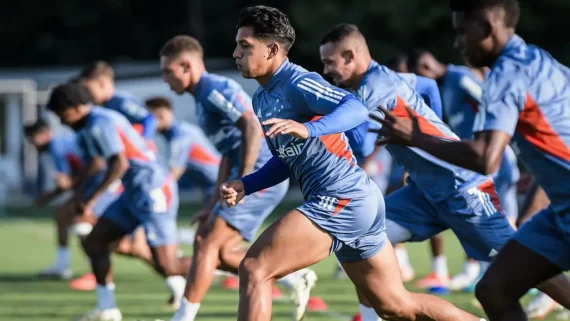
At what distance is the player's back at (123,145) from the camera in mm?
9906

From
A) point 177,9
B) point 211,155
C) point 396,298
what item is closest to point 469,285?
point 211,155

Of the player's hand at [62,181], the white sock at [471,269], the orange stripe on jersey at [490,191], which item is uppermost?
the orange stripe on jersey at [490,191]

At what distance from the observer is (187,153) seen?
1330 cm

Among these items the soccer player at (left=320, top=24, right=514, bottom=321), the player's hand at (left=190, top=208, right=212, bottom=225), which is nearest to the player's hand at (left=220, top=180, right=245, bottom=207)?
the soccer player at (left=320, top=24, right=514, bottom=321)

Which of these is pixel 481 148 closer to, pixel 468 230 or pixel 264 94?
pixel 264 94

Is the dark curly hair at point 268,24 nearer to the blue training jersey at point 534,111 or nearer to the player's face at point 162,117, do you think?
the blue training jersey at point 534,111

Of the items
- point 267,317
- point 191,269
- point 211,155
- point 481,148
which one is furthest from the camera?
point 211,155

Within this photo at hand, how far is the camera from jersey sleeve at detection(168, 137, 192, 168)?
43.1 feet

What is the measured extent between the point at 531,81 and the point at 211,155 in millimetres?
8029

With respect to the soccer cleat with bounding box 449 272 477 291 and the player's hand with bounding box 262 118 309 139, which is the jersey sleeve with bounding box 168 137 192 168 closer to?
the soccer cleat with bounding box 449 272 477 291

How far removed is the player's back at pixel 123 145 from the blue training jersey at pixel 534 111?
4.85 meters

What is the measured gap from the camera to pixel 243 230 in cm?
871

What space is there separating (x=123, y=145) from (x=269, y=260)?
450 centimetres

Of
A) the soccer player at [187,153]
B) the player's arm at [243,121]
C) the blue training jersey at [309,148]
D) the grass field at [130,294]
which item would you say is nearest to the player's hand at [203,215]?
the player's arm at [243,121]
